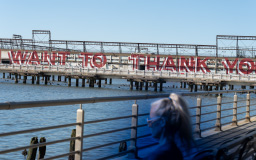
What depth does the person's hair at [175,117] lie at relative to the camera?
7.97 feet

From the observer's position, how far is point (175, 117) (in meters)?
2.43

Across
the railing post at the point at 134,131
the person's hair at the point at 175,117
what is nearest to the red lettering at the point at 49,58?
the railing post at the point at 134,131

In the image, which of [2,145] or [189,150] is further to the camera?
[2,145]

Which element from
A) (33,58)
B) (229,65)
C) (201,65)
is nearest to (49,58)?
(33,58)

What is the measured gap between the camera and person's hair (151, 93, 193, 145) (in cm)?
243

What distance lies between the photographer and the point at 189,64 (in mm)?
67875

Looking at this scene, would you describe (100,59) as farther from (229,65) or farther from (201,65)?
(229,65)

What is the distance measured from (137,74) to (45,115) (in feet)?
96.1

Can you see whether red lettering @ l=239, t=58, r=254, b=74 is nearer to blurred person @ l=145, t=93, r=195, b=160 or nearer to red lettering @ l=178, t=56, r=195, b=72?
red lettering @ l=178, t=56, r=195, b=72

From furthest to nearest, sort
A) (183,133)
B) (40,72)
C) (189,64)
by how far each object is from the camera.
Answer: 1. (189,64)
2. (40,72)
3. (183,133)

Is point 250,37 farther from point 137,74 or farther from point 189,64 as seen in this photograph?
point 137,74

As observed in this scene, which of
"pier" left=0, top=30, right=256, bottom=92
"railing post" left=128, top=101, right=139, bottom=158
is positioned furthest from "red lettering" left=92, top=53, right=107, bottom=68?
"railing post" left=128, top=101, right=139, bottom=158

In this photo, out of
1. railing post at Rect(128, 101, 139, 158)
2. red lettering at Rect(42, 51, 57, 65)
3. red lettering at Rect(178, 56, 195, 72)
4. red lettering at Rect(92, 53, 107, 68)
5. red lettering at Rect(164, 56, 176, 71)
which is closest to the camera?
railing post at Rect(128, 101, 139, 158)

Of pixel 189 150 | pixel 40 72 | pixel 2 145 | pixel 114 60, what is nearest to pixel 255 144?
pixel 189 150
